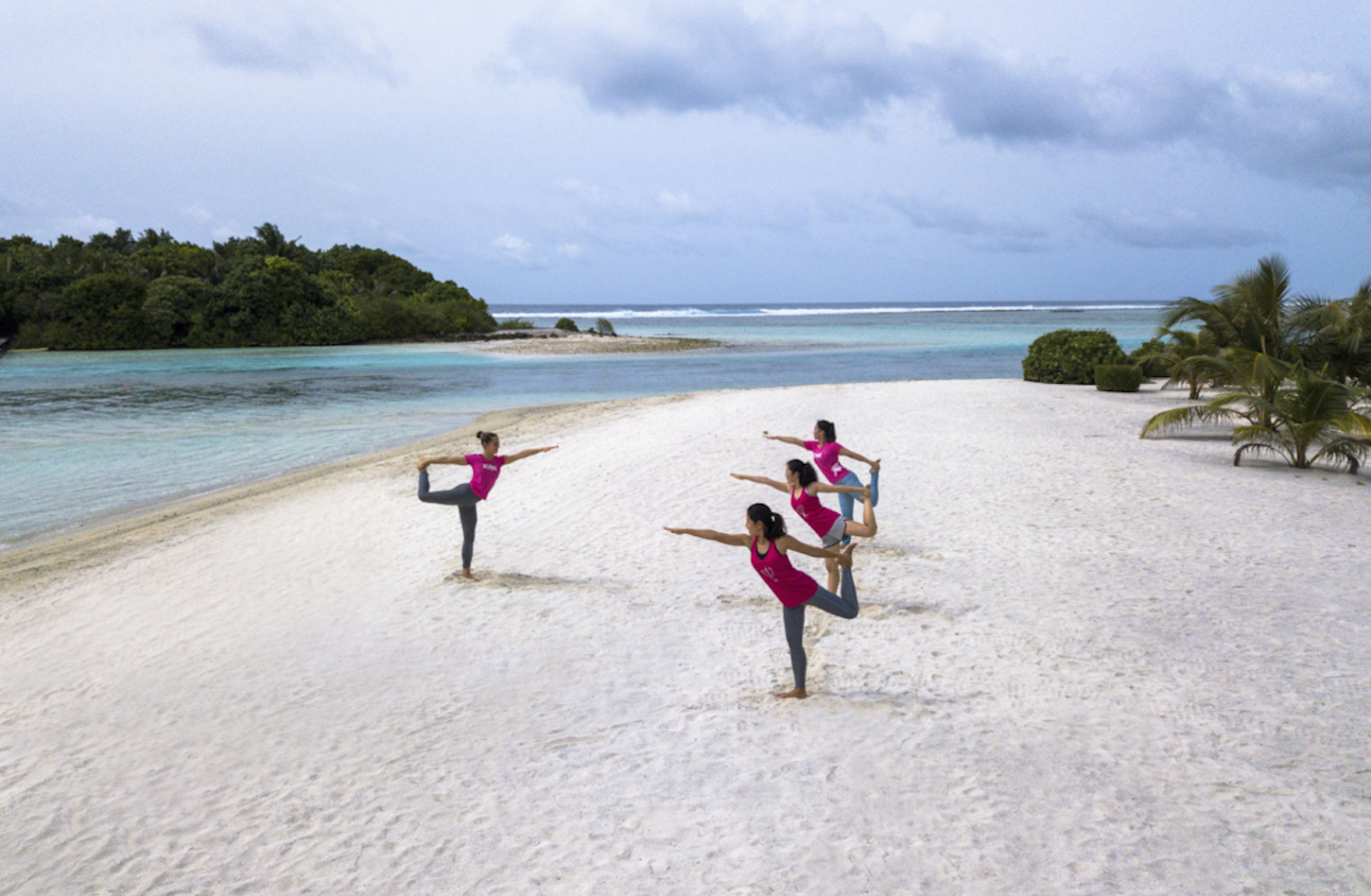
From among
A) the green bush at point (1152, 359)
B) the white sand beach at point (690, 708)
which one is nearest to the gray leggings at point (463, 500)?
the white sand beach at point (690, 708)

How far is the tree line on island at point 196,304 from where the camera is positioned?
231ft

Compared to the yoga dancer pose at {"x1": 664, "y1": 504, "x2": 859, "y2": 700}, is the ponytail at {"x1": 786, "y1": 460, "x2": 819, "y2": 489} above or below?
above

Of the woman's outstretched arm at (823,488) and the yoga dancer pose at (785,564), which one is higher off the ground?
the woman's outstretched arm at (823,488)

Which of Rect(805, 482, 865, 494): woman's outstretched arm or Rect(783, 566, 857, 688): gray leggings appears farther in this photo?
Rect(805, 482, 865, 494): woman's outstretched arm

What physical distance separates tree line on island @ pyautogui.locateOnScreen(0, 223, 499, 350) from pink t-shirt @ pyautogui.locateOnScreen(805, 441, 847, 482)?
71.6 metres

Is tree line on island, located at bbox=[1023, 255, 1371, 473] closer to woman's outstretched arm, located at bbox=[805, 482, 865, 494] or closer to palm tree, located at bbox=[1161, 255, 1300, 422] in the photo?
palm tree, located at bbox=[1161, 255, 1300, 422]

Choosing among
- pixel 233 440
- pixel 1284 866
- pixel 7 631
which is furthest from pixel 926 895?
pixel 233 440

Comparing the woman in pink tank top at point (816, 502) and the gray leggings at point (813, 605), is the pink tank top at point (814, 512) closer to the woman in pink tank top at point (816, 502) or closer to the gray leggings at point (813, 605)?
the woman in pink tank top at point (816, 502)

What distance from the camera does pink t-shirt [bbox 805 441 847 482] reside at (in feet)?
28.0

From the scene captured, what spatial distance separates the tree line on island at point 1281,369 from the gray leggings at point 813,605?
11.9 metres

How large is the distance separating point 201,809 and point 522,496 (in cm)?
865

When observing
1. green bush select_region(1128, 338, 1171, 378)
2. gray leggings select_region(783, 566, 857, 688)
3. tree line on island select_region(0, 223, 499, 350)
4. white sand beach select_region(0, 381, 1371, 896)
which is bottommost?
white sand beach select_region(0, 381, 1371, 896)

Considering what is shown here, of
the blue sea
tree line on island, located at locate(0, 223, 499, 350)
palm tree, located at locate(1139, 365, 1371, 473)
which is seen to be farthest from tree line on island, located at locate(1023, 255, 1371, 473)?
tree line on island, located at locate(0, 223, 499, 350)

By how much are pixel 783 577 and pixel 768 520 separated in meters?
0.47
